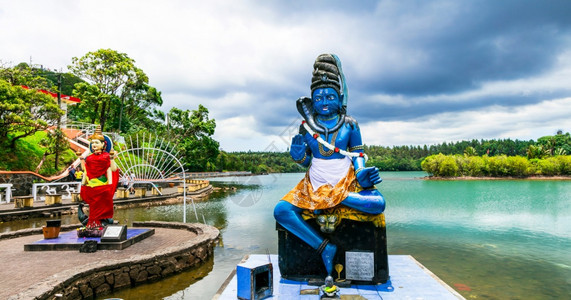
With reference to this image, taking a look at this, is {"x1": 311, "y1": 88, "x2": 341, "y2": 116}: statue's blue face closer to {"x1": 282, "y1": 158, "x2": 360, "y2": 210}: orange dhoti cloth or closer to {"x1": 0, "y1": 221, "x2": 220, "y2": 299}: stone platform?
{"x1": 282, "y1": 158, "x2": 360, "y2": 210}: orange dhoti cloth

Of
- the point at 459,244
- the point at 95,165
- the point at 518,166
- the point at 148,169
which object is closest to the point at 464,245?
the point at 459,244

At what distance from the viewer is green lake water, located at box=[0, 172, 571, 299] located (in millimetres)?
5938

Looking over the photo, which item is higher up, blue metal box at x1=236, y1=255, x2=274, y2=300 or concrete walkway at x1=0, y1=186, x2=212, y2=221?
blue metal box at x1=236, y1=255, x2=274, y2=300

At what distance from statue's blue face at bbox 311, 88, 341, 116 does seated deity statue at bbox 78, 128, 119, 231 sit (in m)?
4.91

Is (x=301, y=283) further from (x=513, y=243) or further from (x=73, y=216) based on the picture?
(x=73, y=216)

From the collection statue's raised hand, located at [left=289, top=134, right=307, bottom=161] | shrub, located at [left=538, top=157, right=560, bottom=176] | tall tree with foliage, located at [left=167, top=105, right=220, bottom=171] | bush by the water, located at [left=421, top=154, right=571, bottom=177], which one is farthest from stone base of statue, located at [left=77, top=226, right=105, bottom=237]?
shrub, located at [left=538, top=157, right=560, bottom=176]

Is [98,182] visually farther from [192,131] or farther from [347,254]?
[192,131]

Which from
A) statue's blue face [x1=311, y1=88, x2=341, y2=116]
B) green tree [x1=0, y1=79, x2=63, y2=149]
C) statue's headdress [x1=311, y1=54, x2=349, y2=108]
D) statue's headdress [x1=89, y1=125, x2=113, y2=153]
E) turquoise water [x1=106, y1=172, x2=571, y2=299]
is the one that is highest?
green tree [x1=0, y1=79, x2=63, y2=149]

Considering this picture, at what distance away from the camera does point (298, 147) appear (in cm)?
495

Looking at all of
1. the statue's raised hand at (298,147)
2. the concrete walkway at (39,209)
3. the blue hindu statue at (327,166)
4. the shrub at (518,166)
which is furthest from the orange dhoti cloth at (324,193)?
the shrub at (518,166)

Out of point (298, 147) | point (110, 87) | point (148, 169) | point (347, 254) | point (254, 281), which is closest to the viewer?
point (254, 281)

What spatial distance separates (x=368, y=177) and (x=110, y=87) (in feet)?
85.0

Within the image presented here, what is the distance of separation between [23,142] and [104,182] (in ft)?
52.6

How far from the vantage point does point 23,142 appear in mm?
18469
